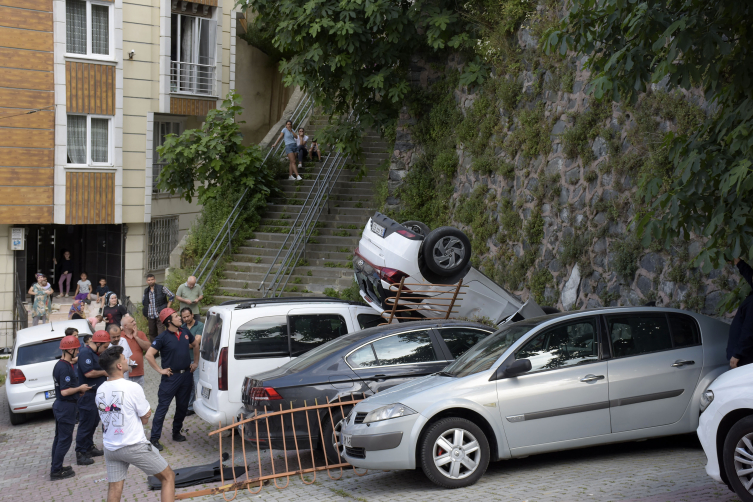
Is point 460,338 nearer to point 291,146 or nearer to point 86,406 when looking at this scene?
point 86,406

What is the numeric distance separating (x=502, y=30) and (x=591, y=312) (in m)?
8.81

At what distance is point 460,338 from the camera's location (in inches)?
335

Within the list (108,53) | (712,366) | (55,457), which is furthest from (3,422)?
(108,53)

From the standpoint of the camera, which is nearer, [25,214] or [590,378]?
[590,378]

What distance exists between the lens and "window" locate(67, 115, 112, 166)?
22312mm

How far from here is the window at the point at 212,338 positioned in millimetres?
8883

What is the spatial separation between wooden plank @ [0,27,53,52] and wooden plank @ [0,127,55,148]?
7.32 ft

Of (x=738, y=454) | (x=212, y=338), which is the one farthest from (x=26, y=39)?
(x=738, y=454)

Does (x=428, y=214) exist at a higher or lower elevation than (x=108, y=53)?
lower

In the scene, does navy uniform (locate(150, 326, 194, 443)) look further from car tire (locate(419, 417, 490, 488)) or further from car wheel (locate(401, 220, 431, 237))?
car wheel (locate(401, 220, 431, 237))

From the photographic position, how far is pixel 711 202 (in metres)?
7.12

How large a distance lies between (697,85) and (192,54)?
69.3ft

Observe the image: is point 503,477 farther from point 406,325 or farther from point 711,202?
point 711,202

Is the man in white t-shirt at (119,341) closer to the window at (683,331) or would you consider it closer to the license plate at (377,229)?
the license plate at (377,229)
